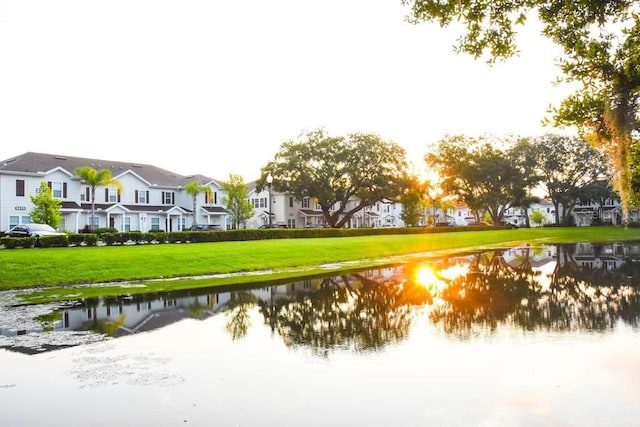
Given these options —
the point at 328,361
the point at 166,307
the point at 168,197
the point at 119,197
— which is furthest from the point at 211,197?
the point at 328,361

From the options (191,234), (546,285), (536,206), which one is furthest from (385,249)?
(536,206)

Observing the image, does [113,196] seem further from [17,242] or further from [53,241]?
[17,242]

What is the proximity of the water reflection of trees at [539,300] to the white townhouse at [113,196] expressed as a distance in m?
40.5

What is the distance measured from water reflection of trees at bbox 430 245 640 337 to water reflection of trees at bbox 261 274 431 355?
87 cm

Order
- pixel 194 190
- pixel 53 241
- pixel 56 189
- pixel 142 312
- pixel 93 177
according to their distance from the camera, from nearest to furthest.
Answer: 1. pixel 142 312
2. pixel 53 241
3. pixel 93 177
4. pixel 56 189
5. pixel 194 190

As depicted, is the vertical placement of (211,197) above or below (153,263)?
above

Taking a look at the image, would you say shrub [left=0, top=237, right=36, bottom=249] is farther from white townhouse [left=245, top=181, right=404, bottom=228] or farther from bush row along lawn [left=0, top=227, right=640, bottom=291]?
white townhouse [left=245, top=181, right=404, bottom=228]

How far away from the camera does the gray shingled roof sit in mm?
45312

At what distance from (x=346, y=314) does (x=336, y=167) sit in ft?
175

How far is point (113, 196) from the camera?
170ft

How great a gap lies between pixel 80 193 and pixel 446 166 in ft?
159

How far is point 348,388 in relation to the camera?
5.82 meters

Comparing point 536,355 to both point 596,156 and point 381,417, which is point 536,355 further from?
point 596,156

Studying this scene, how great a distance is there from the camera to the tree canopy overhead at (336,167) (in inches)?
2466
